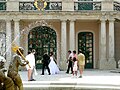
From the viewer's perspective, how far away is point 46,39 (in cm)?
3075

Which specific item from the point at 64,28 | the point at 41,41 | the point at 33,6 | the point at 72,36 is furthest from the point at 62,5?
the point at 41,41

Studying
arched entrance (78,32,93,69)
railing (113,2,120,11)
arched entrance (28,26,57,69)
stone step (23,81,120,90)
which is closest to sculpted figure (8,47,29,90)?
stone step (23,81,120,90)

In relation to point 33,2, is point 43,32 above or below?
below

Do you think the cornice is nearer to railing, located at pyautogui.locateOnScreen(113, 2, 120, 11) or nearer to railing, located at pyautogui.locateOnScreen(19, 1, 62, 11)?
railing, located at pyautogui.locateOnScreen(19, 1, 62, 11)

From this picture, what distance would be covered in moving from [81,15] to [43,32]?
419 centimetres

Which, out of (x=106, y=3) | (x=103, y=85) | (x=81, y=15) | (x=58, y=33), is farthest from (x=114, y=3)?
Result: (x=103, y=85)

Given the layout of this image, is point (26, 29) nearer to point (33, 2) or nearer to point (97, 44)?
point (33, 2)

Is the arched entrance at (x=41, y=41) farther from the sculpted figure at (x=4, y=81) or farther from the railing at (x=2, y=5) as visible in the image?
the sculpted figure at (x=4, y=81)

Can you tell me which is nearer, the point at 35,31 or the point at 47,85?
the point at 47,85

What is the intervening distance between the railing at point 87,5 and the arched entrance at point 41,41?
3238mm

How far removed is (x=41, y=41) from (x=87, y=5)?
498cm

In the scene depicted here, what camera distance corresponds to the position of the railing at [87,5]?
95.2 feet

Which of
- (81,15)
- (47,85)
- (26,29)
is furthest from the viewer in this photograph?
(26,29)

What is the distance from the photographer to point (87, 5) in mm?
29172
